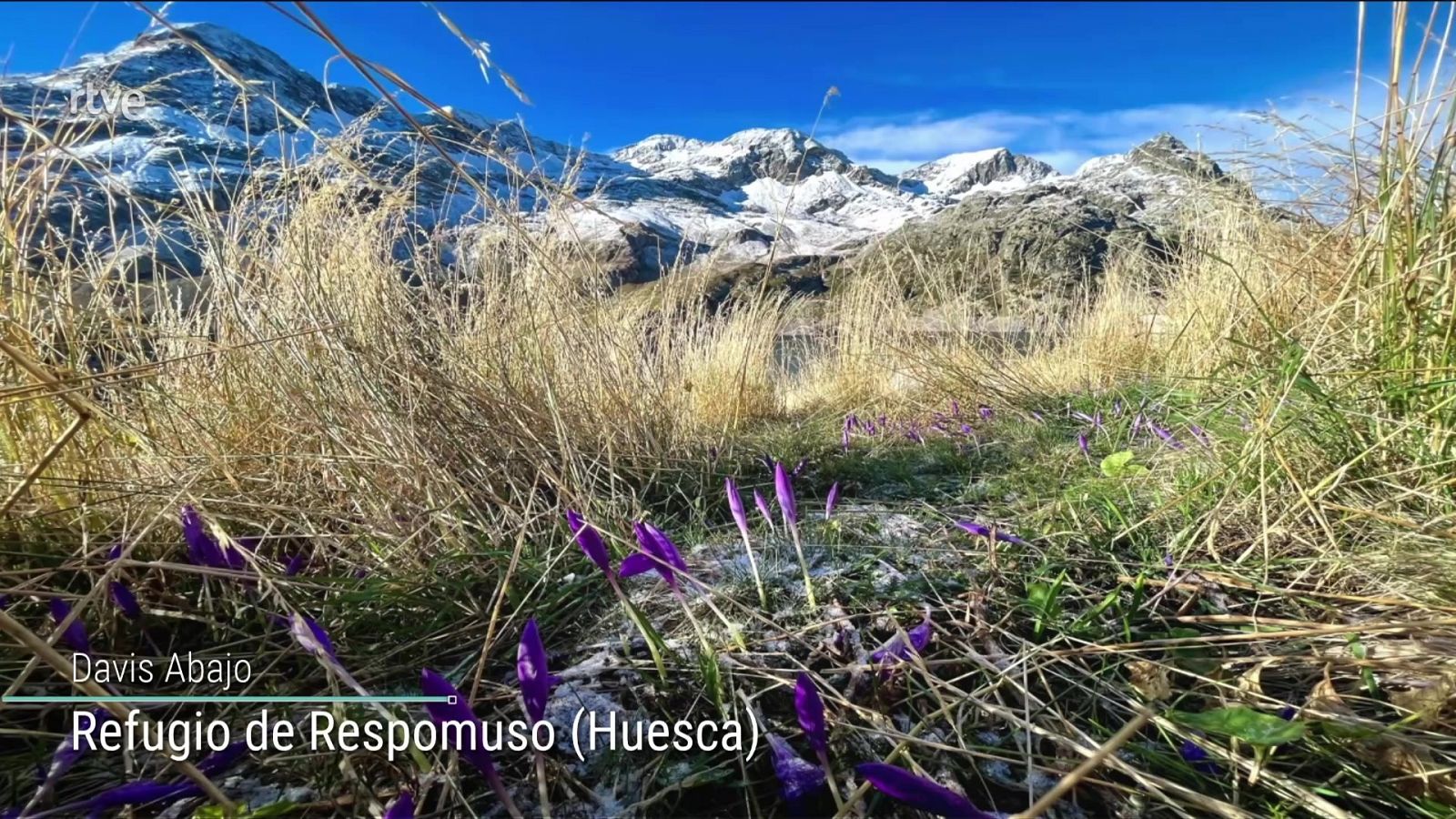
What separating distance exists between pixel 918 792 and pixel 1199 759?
1.21 ft

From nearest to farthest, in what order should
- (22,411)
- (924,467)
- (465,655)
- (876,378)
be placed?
(465,655) → (22,411) → (924,467) → (876,378)

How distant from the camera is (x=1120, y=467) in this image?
1.35 meters

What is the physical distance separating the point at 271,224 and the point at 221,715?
4.75 ft

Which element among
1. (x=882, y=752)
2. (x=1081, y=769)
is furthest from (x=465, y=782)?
(x=1081, y=769)

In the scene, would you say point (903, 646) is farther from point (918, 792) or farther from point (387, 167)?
point (387, 167)

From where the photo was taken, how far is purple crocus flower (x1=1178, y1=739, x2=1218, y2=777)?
2.13 feet

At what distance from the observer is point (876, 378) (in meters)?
3.66

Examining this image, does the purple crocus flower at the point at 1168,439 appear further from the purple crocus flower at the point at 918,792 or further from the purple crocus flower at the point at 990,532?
the purple crocus flower at the point at 918,792

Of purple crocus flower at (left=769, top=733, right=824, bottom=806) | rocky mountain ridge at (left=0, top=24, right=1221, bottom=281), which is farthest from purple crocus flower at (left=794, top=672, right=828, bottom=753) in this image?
rocky mountain ridge at (left=0, top=24, right=1221, bottom=281)

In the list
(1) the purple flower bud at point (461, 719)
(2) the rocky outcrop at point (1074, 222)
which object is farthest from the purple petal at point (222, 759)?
(2) the rocky outcrop at point (1074, 222)

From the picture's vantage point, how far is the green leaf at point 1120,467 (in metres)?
1.33

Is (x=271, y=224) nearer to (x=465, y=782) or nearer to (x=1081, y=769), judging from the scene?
(x=465, y=782)

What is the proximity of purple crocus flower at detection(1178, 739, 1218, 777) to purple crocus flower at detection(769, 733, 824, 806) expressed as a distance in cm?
36

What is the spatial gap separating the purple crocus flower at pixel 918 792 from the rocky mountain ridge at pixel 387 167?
76 centimetres
